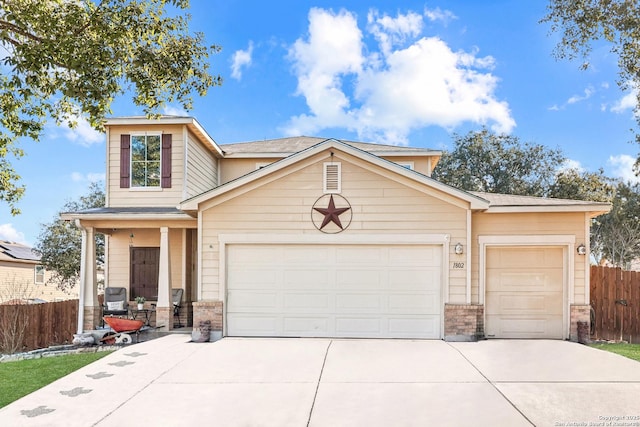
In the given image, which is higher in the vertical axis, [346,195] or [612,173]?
[612,173]

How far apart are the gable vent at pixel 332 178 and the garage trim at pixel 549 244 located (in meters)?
3.48

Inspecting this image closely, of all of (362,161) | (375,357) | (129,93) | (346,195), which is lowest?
(375,357)

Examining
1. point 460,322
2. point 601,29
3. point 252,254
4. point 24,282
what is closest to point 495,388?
point 460,322

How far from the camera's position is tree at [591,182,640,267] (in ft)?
89.0

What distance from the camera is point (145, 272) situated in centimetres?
1374

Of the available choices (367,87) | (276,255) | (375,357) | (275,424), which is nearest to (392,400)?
(275,424)

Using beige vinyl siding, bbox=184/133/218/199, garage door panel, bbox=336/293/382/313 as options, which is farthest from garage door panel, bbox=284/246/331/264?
beige vinyl siding, bbox=184/133/218/199

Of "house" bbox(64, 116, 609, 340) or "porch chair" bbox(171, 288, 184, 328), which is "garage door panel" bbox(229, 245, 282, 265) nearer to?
"house" bbox(64, 116, 609, 340)

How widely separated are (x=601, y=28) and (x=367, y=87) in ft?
32.0

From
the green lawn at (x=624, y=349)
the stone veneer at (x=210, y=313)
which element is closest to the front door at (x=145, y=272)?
the stone veneer at (x=210, y=313)

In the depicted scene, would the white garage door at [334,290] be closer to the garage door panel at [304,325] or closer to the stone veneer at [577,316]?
the garage door panel at [304,325]

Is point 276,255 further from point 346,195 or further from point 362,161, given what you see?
point 362,161

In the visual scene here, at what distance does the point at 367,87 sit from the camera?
19.2 metres

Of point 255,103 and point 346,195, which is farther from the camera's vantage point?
point 255,103
